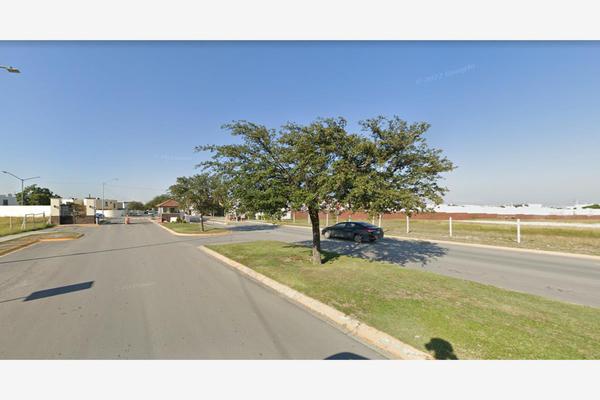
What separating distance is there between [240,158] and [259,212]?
183 cm

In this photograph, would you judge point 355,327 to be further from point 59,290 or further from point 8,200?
point 8,200

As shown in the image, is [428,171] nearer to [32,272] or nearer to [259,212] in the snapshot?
[259,212]

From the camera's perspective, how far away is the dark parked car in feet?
51.0

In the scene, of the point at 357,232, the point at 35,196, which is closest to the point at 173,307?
the point at 357,232

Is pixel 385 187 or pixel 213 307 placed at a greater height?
pixel 385 187

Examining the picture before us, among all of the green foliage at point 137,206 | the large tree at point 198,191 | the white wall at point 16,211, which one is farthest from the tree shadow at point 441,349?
the green foliage at point 137,206

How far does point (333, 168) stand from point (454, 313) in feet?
12.9

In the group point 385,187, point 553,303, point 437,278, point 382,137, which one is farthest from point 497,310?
point 382,137

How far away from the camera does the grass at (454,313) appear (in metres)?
3.26

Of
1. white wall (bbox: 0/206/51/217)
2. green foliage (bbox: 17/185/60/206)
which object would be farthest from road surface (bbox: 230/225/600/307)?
green foliage (bbox: 17/185/60/206)

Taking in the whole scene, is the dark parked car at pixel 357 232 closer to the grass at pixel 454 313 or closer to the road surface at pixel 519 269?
the road surface at pixel 519 269

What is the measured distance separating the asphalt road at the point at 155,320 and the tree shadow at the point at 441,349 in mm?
736

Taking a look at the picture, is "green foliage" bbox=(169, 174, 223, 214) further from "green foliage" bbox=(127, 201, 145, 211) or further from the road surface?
"green foliage" bbox=(127, 201, 145, 211)

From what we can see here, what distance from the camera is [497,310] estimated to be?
4.50 metres
